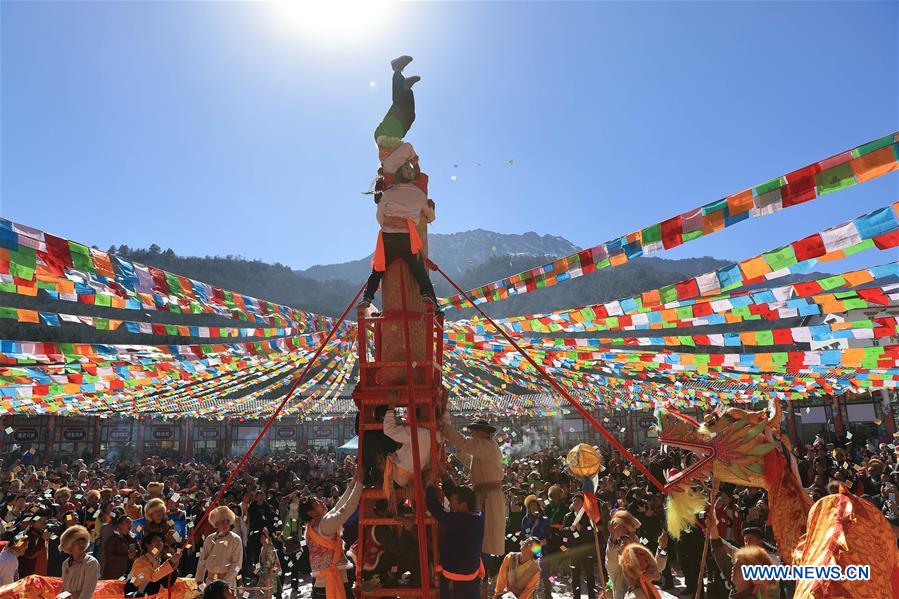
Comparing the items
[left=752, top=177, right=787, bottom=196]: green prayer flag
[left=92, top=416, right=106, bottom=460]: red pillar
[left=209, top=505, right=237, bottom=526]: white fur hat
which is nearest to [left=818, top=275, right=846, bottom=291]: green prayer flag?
[left=752, top=177, right=787, bottom=196]: green prayer flag

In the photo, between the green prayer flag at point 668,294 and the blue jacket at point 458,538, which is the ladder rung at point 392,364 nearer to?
the blue jacket at point 458,538

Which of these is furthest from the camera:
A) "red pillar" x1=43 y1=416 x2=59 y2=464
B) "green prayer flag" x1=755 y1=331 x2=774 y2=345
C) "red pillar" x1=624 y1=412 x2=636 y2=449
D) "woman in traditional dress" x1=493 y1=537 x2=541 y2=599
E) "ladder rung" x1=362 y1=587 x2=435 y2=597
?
"red pillar" x1=624 y1=412 x2=636 y2=449

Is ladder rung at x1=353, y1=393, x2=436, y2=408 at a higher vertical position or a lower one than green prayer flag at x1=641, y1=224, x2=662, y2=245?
lower

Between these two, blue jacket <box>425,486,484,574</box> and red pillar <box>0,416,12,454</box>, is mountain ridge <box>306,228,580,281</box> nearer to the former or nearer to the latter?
red pillar <box>0,416,12,454</box>

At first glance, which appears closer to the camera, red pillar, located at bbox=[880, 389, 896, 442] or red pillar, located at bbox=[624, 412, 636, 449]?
red pillar, located at bbox=[880, 389, 896, 442]

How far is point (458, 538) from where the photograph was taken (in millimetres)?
4289

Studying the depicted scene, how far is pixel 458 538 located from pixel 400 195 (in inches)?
111

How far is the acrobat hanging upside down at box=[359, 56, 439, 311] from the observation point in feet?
15.7

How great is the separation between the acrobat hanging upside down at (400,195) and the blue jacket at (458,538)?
67.6 inches

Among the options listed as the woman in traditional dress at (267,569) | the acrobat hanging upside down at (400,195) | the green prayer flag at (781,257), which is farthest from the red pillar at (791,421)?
the acrobat hanging upside down at (400,195)

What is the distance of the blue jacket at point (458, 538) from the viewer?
4.19 metres

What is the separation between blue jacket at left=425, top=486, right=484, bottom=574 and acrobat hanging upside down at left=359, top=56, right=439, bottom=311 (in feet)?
5.64

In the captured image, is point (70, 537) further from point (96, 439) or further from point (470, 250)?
point (470, 250)

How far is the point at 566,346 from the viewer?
362 inches
